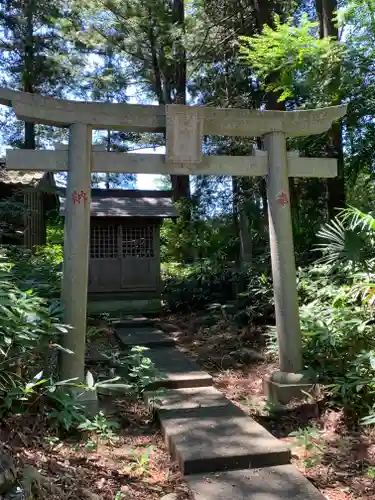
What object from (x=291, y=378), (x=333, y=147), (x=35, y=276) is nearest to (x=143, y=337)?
(x=35, y=276)

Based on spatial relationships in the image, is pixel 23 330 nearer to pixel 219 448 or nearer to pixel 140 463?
pixel 140 463

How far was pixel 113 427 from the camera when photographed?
448 cm

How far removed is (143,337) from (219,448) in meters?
4.51

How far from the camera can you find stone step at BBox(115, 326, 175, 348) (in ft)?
25.1

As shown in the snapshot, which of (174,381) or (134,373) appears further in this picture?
(174,381)

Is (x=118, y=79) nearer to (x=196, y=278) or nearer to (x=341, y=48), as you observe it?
(x=196, y=278)

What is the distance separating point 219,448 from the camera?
12.4 ft

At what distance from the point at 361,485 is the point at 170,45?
45.7 feet

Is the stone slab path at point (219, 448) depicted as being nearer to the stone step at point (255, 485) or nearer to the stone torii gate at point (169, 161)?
the stone step at point (255, 485)

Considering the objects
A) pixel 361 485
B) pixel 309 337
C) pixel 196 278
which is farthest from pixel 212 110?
pixel 196 278

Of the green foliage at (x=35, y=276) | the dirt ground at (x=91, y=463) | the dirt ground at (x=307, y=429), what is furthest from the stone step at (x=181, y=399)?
the green foliage at (x=35, y=276)

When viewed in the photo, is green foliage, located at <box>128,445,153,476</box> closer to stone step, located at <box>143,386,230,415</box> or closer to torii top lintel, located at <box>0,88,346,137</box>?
stone step, located at <box>143,386,230,415</box>

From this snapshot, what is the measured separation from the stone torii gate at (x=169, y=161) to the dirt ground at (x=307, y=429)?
45 centimetres

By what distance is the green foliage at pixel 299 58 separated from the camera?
7.48 meters
